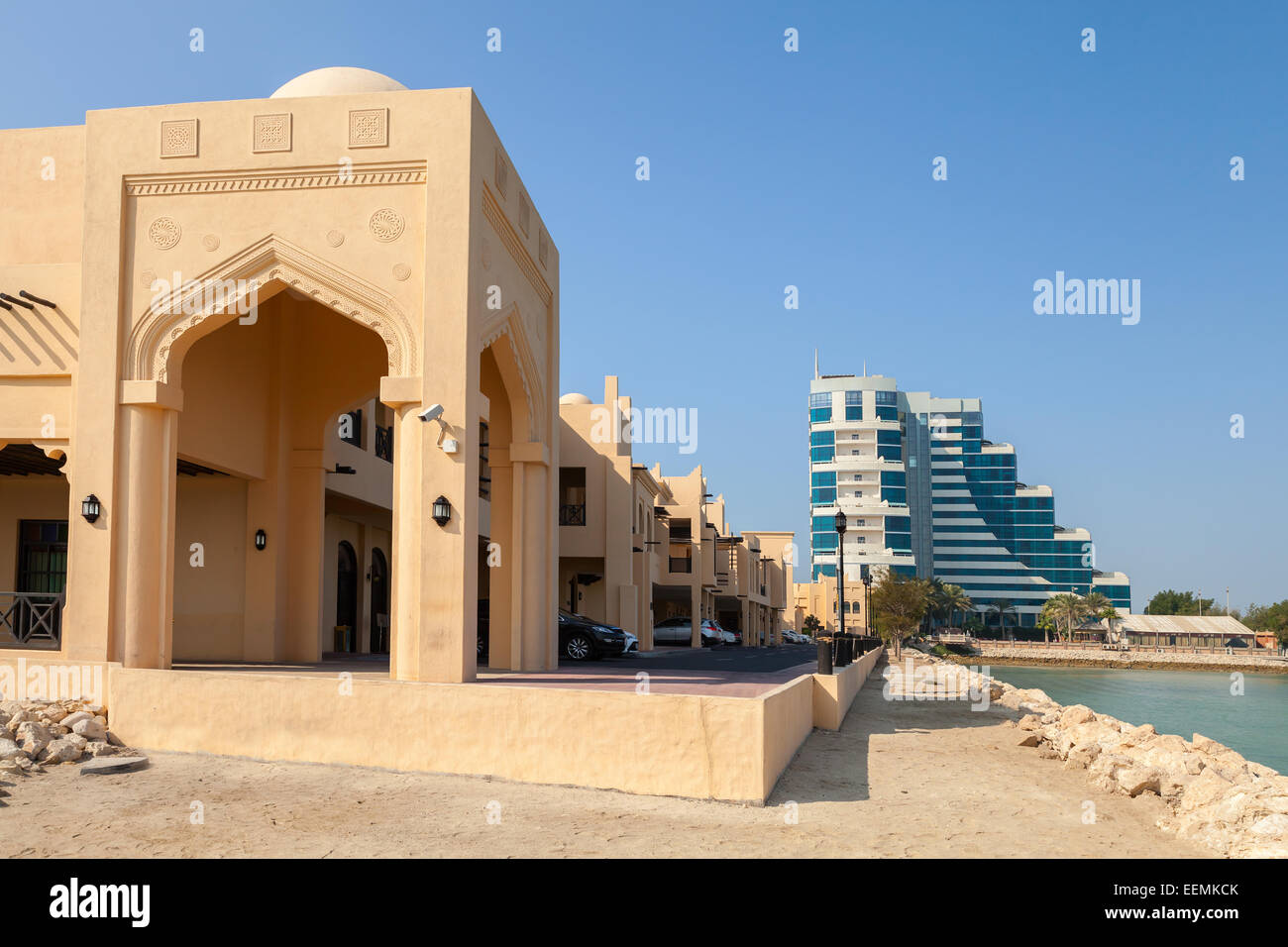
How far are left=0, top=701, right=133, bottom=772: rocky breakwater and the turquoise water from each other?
927 inches

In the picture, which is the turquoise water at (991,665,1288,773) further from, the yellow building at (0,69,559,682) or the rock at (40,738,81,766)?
the rock at (40,738,81,766)

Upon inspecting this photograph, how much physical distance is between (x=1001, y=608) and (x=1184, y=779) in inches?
5205

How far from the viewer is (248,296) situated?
1201 cm

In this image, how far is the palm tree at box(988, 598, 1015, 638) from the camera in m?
134

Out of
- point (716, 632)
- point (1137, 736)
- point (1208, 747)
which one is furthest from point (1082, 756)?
point (716, 632)

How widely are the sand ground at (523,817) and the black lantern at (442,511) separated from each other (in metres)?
2.77

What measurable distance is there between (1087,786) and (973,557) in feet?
457

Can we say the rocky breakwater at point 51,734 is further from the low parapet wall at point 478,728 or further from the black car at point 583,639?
the black car at point 583,639

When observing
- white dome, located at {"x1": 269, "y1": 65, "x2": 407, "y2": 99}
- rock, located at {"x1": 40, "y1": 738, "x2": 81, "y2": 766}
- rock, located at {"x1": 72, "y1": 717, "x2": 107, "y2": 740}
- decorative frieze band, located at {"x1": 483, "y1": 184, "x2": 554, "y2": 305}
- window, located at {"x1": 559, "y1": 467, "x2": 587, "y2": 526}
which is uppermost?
white dome, located at {"x1": 269, "y1": 65, "x2": 407, "y2": 99}

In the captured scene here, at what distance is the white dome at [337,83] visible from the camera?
12875mm

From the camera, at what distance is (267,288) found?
12.1 metres

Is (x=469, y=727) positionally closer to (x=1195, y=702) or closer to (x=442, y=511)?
(x=442, y=511)

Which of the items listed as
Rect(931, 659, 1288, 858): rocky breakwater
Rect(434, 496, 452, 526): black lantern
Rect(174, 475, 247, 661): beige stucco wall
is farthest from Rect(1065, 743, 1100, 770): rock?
Rect(174, 475, 247, 661): beige stucco wall
